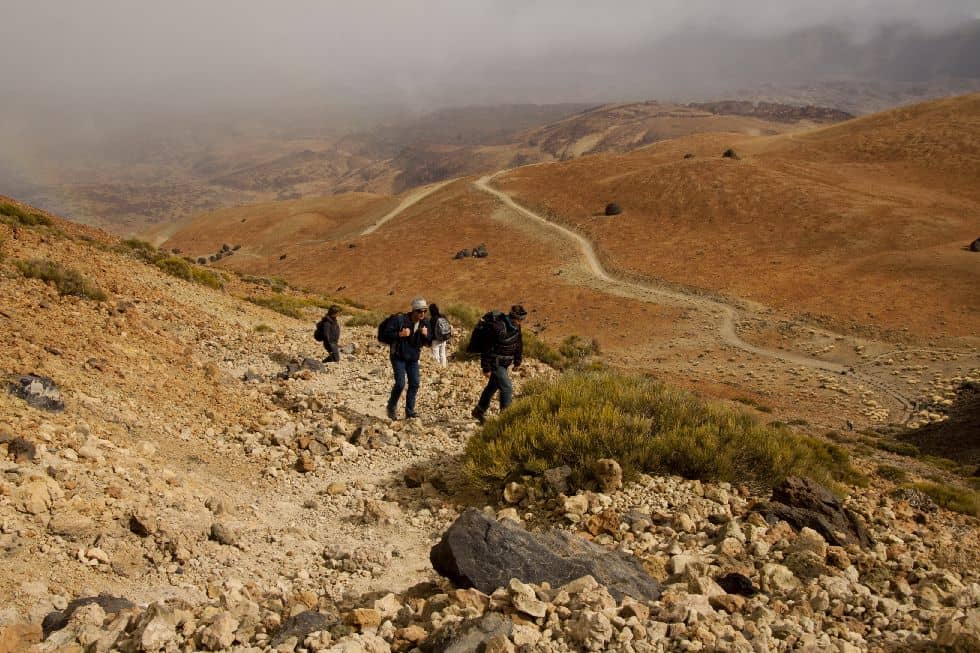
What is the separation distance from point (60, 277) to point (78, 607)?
946 centimetres

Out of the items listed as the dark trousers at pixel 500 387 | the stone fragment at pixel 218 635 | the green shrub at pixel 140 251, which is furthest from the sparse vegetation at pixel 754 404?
the green shrub at pixel 140 251

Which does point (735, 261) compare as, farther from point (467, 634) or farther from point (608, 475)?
point (467, 634)

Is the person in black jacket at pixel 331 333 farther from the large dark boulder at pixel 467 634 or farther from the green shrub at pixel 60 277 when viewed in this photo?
the large dark boulder at pixel 467 634

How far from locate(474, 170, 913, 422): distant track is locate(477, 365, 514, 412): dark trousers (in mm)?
16270

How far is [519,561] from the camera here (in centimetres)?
471

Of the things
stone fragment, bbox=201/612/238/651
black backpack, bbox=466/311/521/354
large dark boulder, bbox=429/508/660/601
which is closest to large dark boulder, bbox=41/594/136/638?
stone fragment, bbox=201/612/238/651

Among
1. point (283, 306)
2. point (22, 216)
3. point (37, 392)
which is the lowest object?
point (283, 306)

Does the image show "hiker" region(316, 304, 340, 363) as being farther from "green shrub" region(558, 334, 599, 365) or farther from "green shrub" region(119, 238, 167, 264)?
"green shrub" region(119, 238, 167, 264)

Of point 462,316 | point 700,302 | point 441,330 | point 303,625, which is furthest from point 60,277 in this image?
point 700,302

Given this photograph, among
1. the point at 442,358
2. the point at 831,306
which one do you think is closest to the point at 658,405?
the point at 442,358

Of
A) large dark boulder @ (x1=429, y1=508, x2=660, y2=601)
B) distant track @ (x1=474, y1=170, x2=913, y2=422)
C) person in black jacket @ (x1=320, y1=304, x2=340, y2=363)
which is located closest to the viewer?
large dark boulder @ (x1=429, y1=508, x2=660, y2=601)

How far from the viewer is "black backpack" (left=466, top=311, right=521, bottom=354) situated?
29.9ft

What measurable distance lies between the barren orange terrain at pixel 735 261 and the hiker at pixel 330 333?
13280mm

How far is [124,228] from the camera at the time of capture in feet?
539
